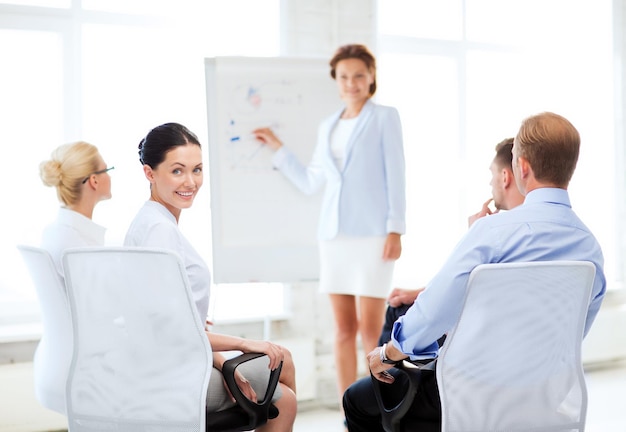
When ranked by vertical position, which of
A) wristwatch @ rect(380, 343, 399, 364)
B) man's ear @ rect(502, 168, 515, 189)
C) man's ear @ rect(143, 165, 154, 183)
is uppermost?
man's ear @ rect(143, 165, 154, 183)

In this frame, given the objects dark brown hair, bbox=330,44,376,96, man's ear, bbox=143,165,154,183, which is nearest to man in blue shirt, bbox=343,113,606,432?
man's ear, bbox=143,165,154,183

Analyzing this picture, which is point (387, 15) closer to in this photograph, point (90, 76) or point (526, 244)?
point (90, 76)

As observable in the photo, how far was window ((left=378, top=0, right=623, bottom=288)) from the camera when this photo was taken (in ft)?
15.7

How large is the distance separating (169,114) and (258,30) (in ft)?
2.26

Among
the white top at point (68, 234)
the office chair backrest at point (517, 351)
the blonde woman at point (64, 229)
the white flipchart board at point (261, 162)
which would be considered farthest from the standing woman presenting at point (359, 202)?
the office chair backrest at point (517, 351)

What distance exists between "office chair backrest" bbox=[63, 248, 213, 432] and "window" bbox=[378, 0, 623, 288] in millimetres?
2982

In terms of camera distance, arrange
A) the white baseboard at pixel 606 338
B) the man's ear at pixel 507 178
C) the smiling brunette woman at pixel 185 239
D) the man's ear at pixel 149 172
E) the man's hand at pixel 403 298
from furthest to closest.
→ 1. the white baseboard at pixel 606 338
2. the man's hand at pixel 403 298
3. the man's ear at pixel 507 178
4. the man's ear at pixel 149 172
5. the smiling brunette woman at pixel 185 239

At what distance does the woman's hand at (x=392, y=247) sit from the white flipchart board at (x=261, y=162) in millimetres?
396

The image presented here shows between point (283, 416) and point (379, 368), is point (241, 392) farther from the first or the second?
point (379, 368)

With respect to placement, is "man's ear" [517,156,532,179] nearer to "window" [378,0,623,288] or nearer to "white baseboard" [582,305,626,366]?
"window" [378,0,623,288]

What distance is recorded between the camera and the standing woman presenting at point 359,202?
3.60 m

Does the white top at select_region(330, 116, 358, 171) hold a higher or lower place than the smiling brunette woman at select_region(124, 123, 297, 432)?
higher

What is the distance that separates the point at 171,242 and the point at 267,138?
1698 mm

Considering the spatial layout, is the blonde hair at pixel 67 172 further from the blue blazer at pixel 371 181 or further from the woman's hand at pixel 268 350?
the blue blazer at pixel 371 181
